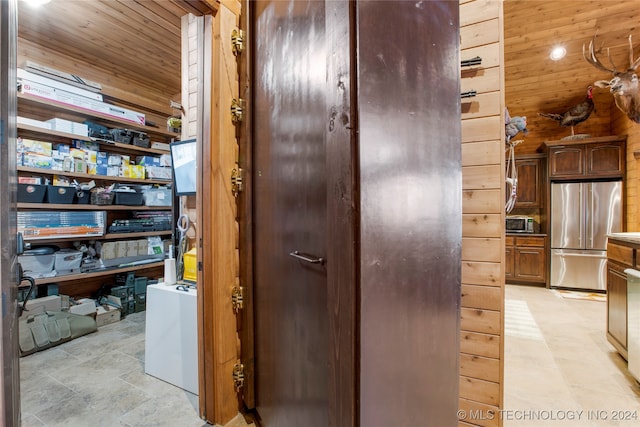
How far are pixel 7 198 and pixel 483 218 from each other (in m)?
2.09

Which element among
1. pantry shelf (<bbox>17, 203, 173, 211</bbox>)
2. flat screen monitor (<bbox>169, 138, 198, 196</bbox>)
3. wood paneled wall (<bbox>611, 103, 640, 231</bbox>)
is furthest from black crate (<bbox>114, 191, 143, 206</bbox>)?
wood paneled wall (<bbox>611, 103, 640, 231</bbox>)

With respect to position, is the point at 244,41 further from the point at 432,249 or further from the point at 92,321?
the point at 92,321

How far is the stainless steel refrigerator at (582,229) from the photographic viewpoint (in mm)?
4406

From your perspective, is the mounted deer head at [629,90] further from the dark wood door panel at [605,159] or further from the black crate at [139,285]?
the black crate at [139,285]

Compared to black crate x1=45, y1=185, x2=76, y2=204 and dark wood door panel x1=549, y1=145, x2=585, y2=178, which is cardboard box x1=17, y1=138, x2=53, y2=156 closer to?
black crate x1=45, y1=185, x2=76, y2=204

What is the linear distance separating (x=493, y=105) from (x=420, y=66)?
0.96 metres

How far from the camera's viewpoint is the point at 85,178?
348 centimetres

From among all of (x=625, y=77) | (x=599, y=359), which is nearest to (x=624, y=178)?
(x=625, y=77)

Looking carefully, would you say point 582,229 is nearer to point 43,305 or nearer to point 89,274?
point 89,274

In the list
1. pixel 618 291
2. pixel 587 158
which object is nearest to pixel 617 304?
pixel 618 291

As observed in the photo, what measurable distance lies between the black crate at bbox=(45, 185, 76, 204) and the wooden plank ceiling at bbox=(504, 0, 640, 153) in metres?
5.11

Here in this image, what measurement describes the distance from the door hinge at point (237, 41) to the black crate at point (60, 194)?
2.79 metres

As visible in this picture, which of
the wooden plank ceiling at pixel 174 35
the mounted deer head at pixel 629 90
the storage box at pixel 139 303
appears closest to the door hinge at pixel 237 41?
the wooden plank ceiling at pixel 174 35

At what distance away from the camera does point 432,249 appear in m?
0.92
